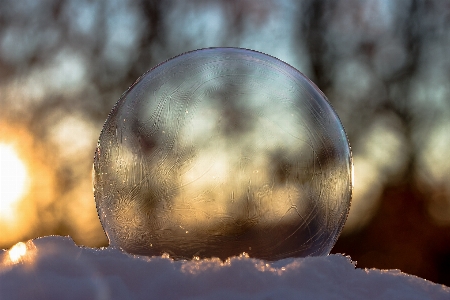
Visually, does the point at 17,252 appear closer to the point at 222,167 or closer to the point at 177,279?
the point at 177,279

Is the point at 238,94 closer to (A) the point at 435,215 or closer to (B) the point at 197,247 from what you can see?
(B) the point at 197,247

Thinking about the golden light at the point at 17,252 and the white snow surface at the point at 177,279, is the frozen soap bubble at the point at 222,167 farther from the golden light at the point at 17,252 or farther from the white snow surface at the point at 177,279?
the golden light at the point at 17,252

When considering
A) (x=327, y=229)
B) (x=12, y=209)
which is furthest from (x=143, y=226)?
(x=12, y=209)

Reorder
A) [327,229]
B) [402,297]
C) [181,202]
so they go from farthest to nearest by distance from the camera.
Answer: [327,229] < [181,202] < [402,297]

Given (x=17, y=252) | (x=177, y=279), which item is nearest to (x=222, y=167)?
(x=177, y=279)

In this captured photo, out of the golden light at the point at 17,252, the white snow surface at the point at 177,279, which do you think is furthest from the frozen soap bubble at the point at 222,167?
the golden light at the point at 17,252

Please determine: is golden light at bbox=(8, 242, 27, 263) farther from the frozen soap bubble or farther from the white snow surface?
the frozen soap bubble
